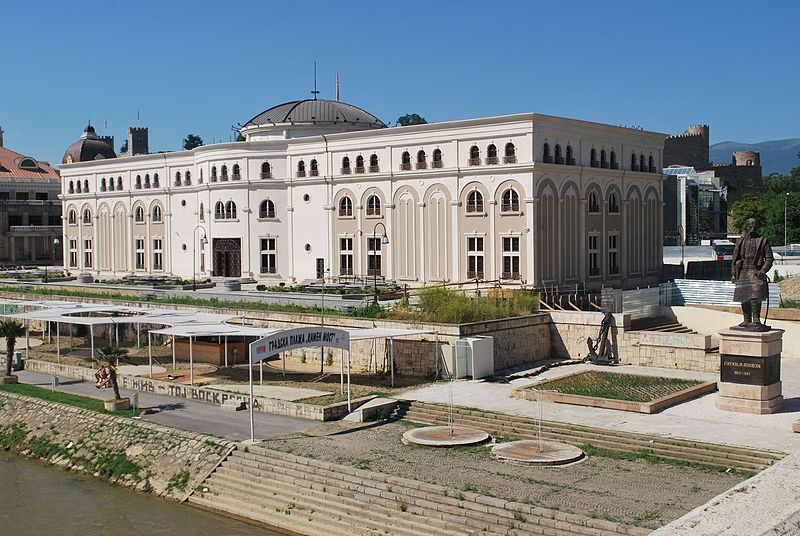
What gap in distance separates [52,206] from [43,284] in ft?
116

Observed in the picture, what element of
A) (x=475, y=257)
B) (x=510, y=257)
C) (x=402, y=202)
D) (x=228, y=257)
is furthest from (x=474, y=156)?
(x=228, y=257)

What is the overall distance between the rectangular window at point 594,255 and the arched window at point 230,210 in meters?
24.3

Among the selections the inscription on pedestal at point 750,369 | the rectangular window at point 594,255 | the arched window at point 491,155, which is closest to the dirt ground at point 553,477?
the inscription on pedestal at point 750,369

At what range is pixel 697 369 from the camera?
37.2 meters

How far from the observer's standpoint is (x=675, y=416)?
28125 millimetres

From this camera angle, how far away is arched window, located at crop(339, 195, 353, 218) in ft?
195

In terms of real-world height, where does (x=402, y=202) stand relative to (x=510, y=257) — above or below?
above

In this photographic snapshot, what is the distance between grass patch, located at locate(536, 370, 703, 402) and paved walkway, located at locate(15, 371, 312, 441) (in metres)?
9.16

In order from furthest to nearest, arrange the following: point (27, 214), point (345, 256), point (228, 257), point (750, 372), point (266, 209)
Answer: point (27, 214) → point (228, 257) → point (266, 209) → point (345, 256) → point (750, 372)

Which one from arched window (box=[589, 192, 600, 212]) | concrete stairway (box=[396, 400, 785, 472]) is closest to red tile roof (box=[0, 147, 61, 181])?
arched window (box=[589, 192, 600, 212])

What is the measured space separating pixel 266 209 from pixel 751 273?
1585 inches

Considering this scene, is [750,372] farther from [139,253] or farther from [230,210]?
[139,253]

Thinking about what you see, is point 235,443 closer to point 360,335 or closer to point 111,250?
point 360,335

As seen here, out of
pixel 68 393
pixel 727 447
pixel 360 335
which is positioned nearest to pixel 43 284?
pixel 68 393
